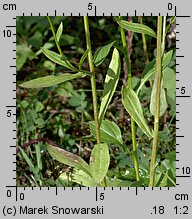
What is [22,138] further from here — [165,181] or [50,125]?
[165,181]

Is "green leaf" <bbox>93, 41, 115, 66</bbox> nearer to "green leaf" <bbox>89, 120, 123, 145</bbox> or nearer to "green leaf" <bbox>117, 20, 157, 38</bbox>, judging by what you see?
"green leaf" <bbox>117, 20, 157, 38</bbox>

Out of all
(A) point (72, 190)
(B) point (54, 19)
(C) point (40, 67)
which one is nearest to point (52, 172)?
(A) point (72, 190)

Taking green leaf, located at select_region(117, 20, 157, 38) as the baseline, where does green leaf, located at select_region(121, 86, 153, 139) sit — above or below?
below

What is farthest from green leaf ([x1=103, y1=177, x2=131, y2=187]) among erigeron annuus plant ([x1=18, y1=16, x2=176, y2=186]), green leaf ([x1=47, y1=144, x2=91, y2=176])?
green leaf ([x1=47, y1=144, x2=91, y2=176])

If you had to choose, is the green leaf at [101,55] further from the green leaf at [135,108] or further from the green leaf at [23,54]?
the green leaf at [23,54]

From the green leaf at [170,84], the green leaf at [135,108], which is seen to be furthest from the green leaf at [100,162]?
the green leaf at [170,84]

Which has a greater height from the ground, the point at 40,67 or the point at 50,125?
the point at 40,67

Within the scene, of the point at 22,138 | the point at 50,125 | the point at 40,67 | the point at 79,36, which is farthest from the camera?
the point at 79,36
